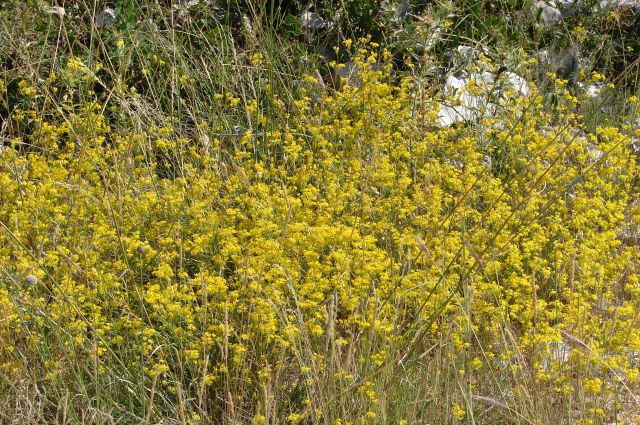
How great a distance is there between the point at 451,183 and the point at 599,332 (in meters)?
1.10

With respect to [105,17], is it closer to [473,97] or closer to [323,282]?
[473,97]

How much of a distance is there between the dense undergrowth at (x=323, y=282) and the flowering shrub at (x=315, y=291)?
13 mm

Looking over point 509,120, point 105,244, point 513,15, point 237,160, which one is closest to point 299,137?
point 237,160

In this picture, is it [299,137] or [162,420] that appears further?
[299,137]

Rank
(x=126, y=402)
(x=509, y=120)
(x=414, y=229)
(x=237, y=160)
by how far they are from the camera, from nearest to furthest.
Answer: (x=126, y=402) < (x=414, y=229) < (x=237, y=160) < (x=509, y=120)

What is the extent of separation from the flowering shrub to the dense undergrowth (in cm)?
1

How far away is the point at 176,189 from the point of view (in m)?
3.53

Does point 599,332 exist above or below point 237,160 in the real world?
above

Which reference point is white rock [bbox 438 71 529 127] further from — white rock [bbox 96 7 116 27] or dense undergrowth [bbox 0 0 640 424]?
white rock [bbox 96 7 116 27]

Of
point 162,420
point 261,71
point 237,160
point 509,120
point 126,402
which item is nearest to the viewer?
point 162,420

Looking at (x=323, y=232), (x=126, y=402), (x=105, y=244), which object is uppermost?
(x=323, y=232)

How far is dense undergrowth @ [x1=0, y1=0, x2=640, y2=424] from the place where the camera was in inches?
102

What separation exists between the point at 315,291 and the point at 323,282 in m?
0.08

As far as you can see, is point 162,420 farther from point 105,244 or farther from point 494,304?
point 494,304
